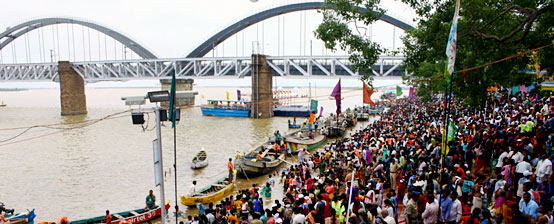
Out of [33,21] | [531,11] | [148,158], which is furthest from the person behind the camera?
[33,21]

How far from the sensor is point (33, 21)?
3073 inches

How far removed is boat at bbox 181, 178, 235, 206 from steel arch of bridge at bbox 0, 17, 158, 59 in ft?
199

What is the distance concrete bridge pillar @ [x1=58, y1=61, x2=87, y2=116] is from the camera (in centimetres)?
5806

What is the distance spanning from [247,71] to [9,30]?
2388 inches

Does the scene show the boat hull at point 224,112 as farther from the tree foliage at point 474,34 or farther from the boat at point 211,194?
the tree foliage at point 474,34

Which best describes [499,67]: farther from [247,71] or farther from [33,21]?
[33,21]

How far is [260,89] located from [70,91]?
31.8m

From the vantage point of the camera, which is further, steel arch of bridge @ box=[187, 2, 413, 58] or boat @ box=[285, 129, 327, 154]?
steel arch of bridge @ box=[187, 2, 413, 58]

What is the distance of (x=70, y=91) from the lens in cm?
5875

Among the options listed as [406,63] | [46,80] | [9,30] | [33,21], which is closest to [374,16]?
[406,63]

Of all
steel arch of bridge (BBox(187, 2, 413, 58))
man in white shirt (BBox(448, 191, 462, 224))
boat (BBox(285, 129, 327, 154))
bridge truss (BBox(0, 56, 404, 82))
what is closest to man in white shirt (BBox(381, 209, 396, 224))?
man in white shirt (BBox(448, 191, 462, 224))

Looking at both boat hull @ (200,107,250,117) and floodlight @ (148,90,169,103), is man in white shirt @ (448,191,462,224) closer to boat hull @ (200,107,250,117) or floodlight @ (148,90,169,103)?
floodlight @ (148,90,169,103)

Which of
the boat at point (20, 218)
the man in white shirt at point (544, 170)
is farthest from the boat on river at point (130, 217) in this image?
the man in white shirt at point (544, 170)

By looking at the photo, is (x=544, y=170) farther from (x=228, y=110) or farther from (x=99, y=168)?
(x=228, y=110)
